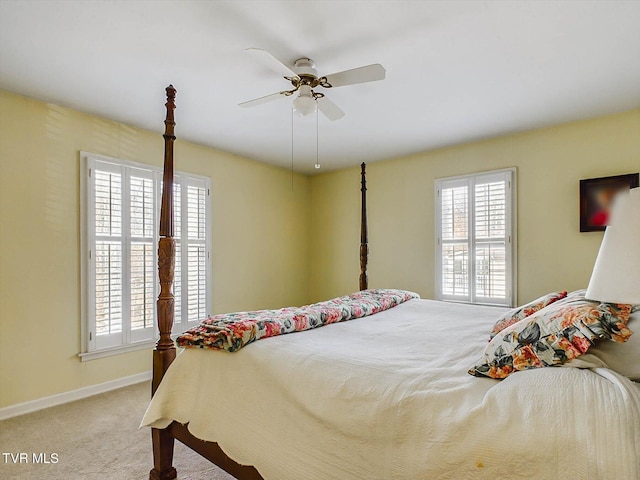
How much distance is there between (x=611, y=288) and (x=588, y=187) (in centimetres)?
318

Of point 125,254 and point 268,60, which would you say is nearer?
point 268,60

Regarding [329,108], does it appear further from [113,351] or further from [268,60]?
[113,351]

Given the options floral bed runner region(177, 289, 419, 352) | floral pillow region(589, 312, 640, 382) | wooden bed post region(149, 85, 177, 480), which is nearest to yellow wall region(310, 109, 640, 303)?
floral bed runner region(177, 289, 419, 352)

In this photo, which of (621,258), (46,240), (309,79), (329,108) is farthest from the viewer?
(46,240)

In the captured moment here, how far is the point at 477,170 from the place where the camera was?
4.10m

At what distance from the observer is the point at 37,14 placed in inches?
75.4

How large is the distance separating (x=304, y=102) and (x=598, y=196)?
292 centimetres

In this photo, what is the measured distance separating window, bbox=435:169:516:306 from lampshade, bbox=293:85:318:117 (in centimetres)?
251

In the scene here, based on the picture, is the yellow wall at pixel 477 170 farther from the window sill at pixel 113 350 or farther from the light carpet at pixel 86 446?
the light carpet at pixel 86 446

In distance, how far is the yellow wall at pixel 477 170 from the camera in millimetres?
3436

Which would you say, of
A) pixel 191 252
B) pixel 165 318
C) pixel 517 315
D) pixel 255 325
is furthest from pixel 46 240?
pixel 517 315

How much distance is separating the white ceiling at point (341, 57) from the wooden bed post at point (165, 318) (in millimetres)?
496

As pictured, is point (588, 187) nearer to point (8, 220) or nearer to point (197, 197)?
point (197, 197)

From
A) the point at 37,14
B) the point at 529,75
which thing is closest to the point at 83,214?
the point at 37,14
